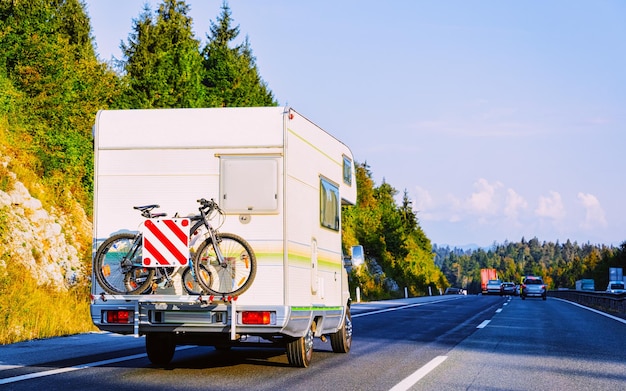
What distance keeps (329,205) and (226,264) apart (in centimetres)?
277

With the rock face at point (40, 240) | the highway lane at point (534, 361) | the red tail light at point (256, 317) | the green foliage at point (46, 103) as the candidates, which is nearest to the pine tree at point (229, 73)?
the green foliage at point (46, 103)

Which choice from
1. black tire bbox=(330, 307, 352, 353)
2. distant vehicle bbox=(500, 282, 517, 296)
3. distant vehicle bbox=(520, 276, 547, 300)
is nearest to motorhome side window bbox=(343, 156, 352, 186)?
black tire bbox=(330, 307, 352, 353)

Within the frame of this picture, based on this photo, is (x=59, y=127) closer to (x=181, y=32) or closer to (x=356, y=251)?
(x=356, y=251)

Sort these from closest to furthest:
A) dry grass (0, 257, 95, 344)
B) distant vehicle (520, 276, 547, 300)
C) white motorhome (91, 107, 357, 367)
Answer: white motorhome (91, 107, 357, 367) < dry grass (0, 257, 95, 344) < distant vehicle (520, 276, 547, 300)

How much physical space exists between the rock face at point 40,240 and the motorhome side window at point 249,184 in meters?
10.4

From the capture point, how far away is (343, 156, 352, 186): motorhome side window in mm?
13748

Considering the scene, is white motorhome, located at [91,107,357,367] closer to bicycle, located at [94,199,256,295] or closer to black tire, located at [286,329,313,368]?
black tire, located at [286,329,313,368]

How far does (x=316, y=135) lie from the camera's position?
1184cm

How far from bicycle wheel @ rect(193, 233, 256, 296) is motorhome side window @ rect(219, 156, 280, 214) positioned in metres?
0.42

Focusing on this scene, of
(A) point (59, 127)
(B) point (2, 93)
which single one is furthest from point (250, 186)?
(A) point (59, 127)

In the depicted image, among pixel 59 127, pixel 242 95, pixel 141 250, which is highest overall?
pixel 242 95

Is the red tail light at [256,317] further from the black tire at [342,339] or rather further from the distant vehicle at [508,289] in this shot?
the distant vehicle at [508,289]

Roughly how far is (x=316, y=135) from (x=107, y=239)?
3182mm

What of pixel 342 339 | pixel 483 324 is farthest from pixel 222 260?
pixel 483 324
